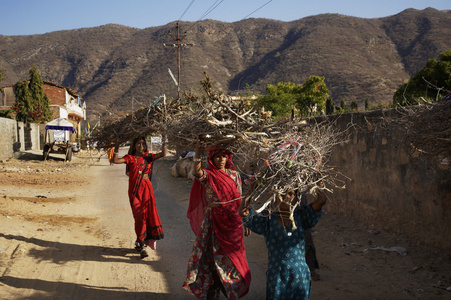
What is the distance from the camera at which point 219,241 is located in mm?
4039

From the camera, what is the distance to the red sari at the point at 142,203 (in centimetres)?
584

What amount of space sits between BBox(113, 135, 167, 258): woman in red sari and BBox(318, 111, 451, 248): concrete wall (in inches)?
103

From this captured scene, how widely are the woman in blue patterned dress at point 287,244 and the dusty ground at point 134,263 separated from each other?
118 centimetres

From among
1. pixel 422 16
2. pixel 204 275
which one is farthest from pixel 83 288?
pixel 422 16

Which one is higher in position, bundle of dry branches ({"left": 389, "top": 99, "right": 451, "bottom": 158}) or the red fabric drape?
bundle of dry branches ({"left": 389, "top": 99, "right": 451, "bottom": 158})

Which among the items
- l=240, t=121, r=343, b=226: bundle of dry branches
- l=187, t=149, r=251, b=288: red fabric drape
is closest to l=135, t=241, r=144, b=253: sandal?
l=187, t=149, r=251, b=288: red fabric drape

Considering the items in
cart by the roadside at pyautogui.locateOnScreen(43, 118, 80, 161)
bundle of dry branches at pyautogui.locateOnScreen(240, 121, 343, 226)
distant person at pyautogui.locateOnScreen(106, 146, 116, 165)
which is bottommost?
cart by the roadside at pyautogui.locateOnScreen(43, 118, 80, 161)

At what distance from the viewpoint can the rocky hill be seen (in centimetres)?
5219

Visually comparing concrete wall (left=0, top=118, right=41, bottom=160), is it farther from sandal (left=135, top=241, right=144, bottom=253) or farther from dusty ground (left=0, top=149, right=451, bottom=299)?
sandal (left=135, top=241, right=144, bottom=253)

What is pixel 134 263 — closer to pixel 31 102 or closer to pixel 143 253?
pixel 143 253

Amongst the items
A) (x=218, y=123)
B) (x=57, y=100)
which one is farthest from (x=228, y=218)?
(x=57, y=100)

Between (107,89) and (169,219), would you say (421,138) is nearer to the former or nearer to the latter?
(169,219)

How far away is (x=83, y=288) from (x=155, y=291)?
829mm

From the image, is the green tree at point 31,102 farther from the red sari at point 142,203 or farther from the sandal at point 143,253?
the sandal at point 143,253
